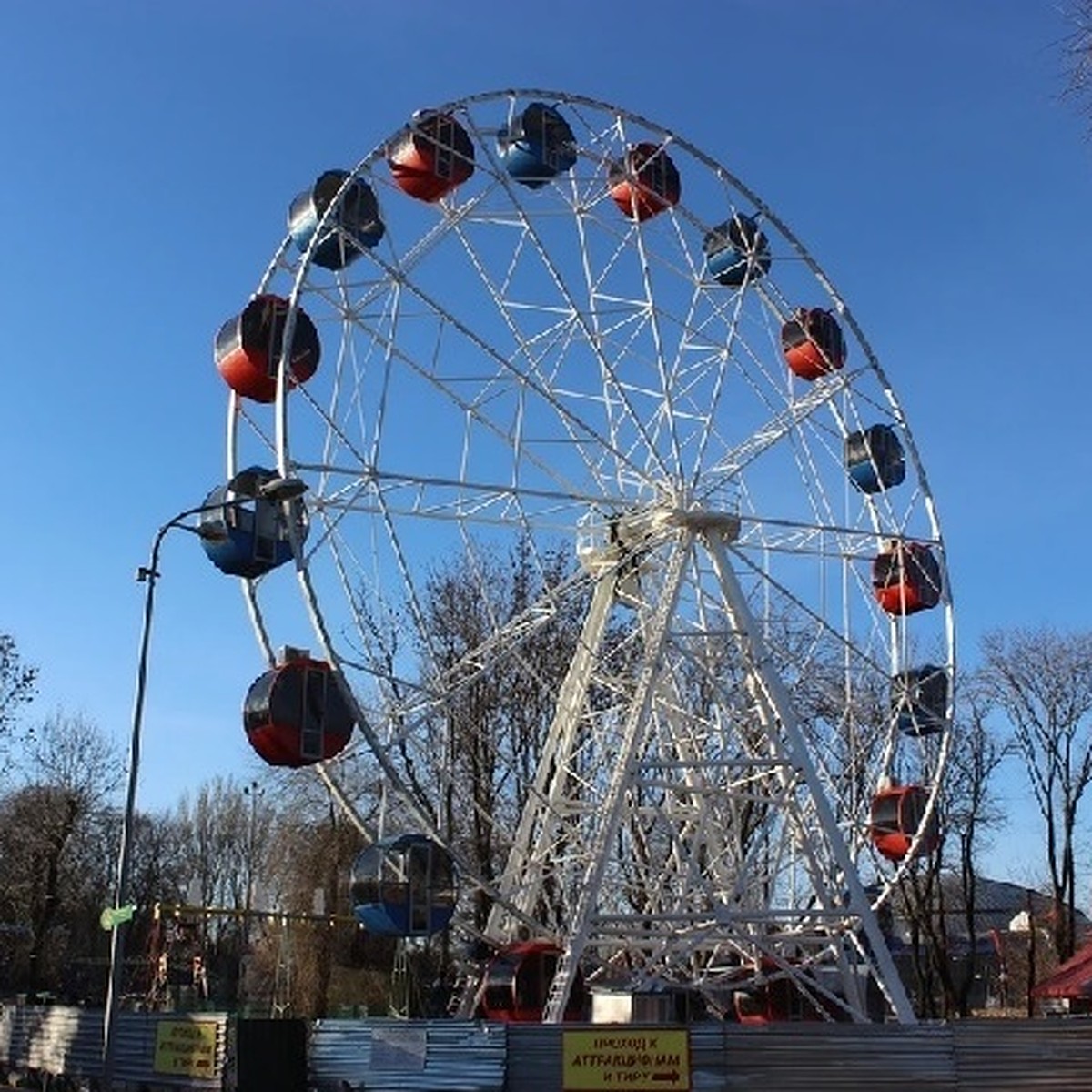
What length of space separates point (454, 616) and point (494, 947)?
54.9 feet

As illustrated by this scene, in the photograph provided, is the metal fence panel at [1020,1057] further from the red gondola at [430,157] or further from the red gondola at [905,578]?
the red gondola at [430,157]

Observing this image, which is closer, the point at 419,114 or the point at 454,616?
the point at 419,114

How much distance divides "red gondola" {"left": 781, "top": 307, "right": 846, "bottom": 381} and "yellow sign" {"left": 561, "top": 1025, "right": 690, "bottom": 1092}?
46.4 ft

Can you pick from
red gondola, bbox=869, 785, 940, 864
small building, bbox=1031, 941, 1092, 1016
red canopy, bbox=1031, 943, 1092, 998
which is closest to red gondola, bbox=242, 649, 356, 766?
red gondola, bbox=869, 785, 940, 864

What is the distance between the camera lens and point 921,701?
25922 millimetres

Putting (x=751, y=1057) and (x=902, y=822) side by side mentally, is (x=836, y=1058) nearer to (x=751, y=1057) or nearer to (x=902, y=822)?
(x=751, y=1057)

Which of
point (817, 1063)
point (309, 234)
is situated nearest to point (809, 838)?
point (817, 1063)

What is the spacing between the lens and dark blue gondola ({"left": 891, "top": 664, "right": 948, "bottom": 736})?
2583cm

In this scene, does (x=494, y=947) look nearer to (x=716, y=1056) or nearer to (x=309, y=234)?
(x=716, y=1056)

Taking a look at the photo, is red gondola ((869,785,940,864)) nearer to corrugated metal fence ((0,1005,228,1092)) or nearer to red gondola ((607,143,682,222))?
red gondola ((607,143,682,222))

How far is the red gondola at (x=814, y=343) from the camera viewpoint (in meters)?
27.1

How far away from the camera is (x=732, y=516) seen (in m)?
23.7

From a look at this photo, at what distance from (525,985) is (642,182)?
1390 centimetres

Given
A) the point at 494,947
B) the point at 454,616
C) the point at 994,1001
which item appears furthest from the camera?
the point at 994,1001
